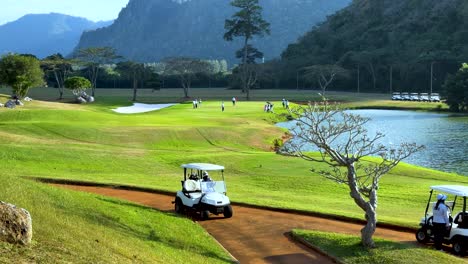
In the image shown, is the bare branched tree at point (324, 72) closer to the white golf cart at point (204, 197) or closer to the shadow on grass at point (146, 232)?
the white golf cart at point (204, 197)

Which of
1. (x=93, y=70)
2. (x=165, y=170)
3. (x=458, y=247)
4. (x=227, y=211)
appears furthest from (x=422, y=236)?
(x=93, y=70)

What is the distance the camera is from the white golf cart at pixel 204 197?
22.2m

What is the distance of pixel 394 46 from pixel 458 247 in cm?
15811

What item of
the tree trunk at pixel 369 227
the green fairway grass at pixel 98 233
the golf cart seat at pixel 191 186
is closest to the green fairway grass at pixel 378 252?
the tree trunk at pixel 369 227

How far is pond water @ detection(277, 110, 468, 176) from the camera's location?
4722 cm

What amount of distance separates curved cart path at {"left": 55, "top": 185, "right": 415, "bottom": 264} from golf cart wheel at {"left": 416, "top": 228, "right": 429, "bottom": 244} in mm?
Result: 352

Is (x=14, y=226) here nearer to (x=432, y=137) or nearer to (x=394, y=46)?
(x=432, y=137)

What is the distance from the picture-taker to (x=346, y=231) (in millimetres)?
21219

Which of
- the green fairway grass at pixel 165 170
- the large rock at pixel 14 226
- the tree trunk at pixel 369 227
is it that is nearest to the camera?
the large rock at pixel 14 226

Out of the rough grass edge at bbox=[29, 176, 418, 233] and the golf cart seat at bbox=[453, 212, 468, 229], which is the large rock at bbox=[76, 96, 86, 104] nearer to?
the rough grass edge at bbox=[29, 176, 418, 233]

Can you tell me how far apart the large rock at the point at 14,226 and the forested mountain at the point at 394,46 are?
143 m

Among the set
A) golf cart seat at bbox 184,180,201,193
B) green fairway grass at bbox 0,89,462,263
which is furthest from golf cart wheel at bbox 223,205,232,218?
green fairway grass at bbox 0,89,462,263

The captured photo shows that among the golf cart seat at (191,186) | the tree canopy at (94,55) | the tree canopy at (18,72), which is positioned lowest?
the golf cart seat at (191,186)

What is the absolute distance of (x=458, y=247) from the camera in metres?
18.0
